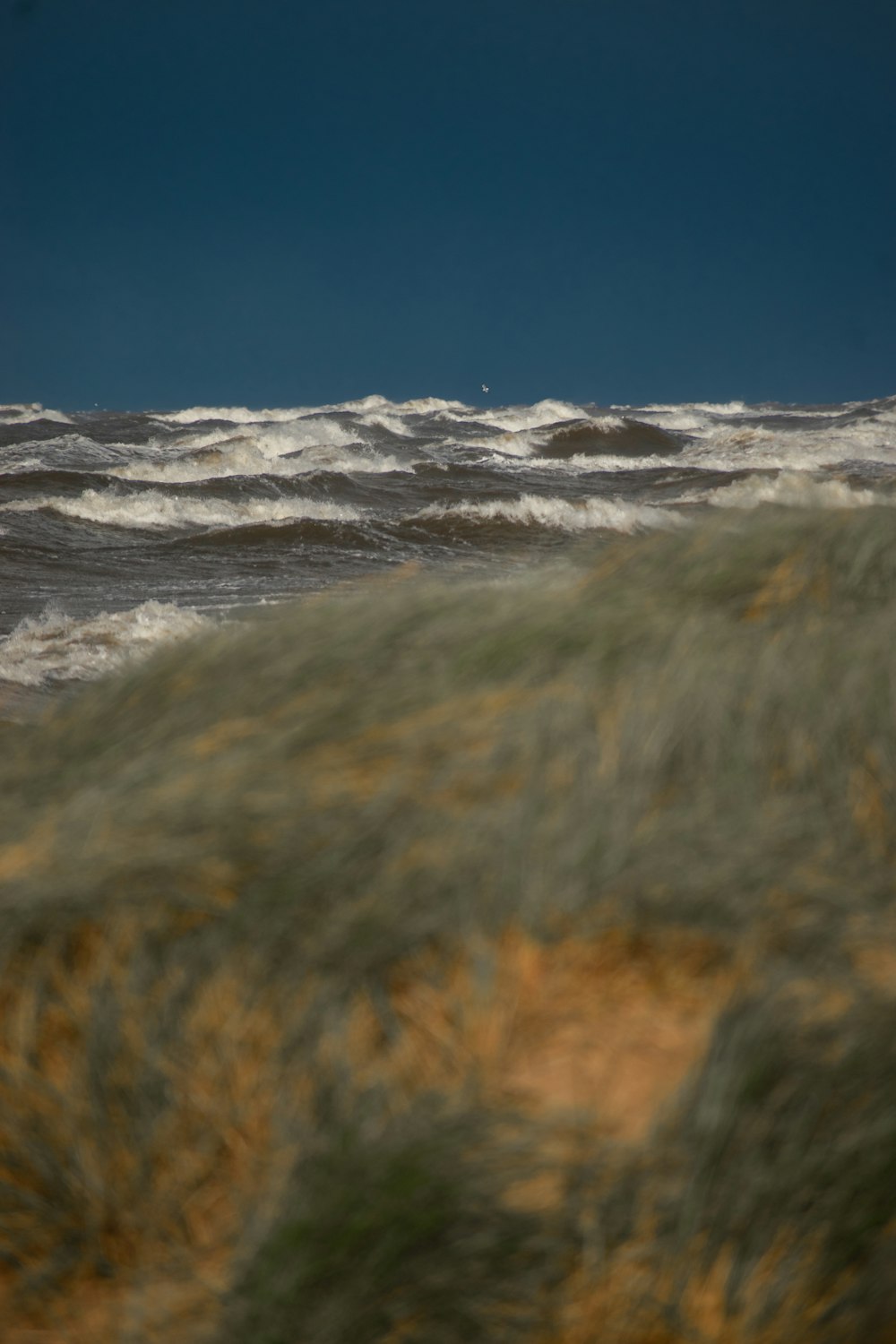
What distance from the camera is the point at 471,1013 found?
1.47 metres

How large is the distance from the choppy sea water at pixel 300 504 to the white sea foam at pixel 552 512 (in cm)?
4

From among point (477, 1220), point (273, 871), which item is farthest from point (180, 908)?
point (477, 1220)

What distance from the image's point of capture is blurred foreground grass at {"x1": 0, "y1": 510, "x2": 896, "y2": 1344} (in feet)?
3.99

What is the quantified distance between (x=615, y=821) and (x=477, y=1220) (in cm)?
63

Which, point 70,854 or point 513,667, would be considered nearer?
point 70,854

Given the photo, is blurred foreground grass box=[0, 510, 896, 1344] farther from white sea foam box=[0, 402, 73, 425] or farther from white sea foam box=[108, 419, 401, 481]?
white sea foam box=[0, 402, 73, 425]

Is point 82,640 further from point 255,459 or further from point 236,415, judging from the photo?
point 236,415

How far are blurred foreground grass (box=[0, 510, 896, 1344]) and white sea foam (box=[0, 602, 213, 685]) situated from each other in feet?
13.0

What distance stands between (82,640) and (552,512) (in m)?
8.43

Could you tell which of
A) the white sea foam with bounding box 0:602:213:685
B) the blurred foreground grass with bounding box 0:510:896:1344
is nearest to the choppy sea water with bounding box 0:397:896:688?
the white sea foam with bounding box 0:602:213:685

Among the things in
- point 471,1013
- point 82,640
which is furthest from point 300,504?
point 471,1013

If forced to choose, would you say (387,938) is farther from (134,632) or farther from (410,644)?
(134,632)

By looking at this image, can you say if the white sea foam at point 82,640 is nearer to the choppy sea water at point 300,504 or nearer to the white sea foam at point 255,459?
the choppy sea water at point 300,504

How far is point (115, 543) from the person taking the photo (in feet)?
40.2
